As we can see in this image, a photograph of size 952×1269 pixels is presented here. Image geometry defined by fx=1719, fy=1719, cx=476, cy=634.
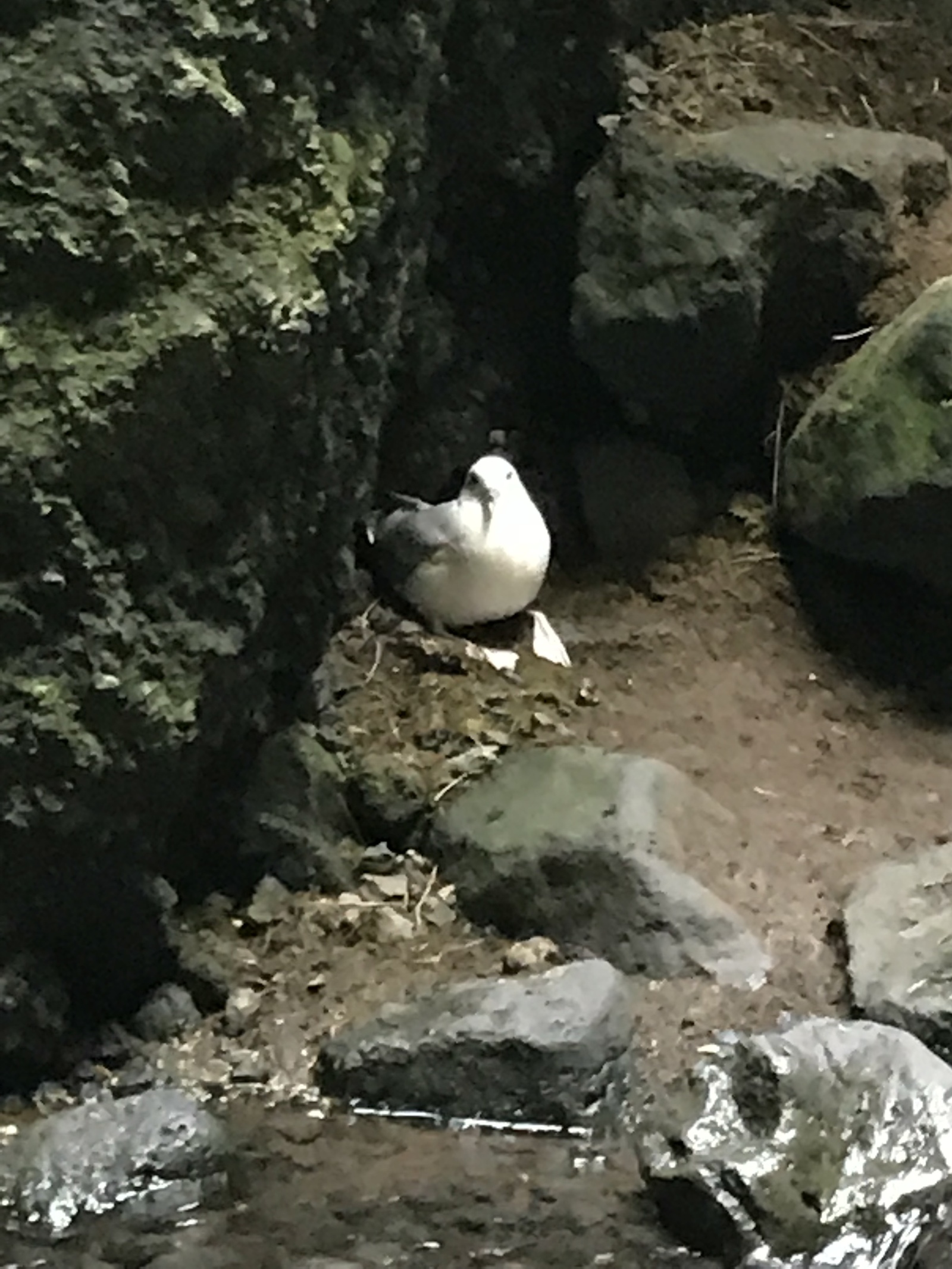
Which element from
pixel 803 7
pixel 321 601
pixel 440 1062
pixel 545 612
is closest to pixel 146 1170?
pixel 440 1062

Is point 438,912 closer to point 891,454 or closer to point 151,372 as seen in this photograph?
point 151,372

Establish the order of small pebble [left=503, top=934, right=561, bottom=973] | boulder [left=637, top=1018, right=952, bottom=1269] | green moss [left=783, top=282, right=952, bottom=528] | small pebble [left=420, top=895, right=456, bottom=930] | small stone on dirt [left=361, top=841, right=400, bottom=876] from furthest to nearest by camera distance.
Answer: green moss [left=783, top=282, right=952, bottom=528] < small stone on dirt [left=361, top=841, right=400, bottom=876] < small pebble [left=420, top=895, right=456, bottom=930] < small pebble [left=503, top=934, right=561, bottom=973] < boulder [left=637, top=1018, right=952, bottom=1269]

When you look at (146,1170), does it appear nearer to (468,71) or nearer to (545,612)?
(545,612)

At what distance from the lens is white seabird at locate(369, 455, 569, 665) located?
374 centimetres

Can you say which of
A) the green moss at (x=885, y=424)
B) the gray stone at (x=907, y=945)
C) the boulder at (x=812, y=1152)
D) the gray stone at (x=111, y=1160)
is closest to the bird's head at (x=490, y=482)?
the green moss at (x=885, y=424)

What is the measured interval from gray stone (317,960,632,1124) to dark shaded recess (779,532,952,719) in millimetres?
1403

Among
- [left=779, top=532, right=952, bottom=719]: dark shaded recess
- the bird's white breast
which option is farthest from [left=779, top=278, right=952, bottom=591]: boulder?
the bird's white breast

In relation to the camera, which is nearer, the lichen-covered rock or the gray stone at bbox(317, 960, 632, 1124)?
the lichen-covered rock

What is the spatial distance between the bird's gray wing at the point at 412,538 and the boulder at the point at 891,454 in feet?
2.62

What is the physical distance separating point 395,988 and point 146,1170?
0.66m

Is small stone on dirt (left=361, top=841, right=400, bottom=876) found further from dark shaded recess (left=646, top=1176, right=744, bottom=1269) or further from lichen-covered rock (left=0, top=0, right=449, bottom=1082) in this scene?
dark shaded recess (left=646, top=1176, right=744, bottom=1269)

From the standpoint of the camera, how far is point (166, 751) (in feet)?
8.39

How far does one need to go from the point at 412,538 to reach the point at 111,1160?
1.73m

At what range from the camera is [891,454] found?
3.62 m
